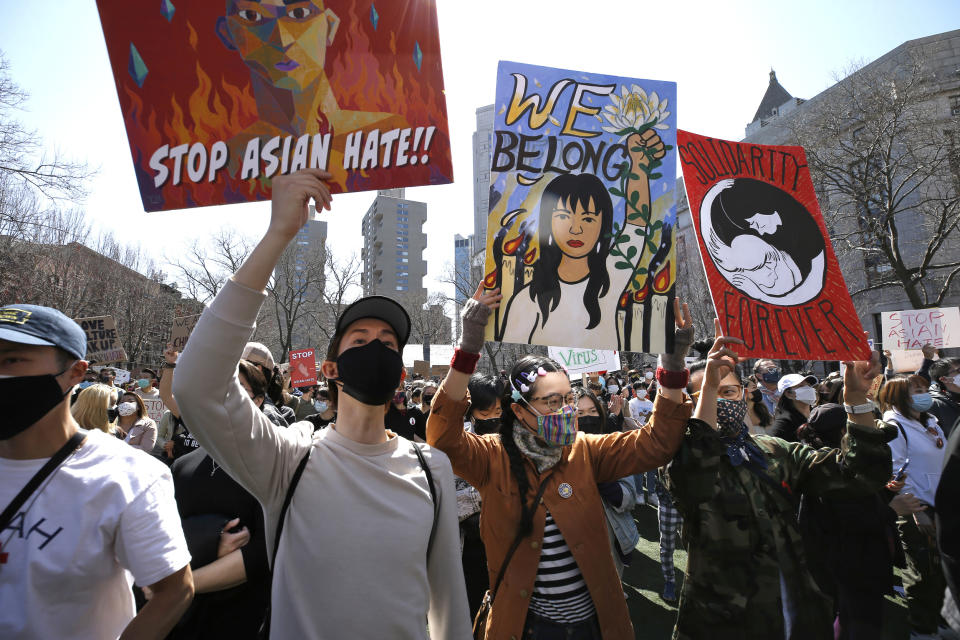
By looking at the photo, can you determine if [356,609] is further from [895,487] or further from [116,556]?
[895,487]

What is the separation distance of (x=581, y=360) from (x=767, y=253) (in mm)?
7686

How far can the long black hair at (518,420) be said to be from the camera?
2.73 metres

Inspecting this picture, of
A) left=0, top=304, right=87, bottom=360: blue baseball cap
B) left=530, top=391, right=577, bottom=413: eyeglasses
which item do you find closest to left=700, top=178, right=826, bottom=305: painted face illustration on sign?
left=530, top=391, right=577, bottom=413: eyeglasses

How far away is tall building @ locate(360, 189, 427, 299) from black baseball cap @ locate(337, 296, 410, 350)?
9619 centimetres

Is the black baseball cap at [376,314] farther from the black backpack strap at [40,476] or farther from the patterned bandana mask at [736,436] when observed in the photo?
the patterned bandana mask at [736,436]

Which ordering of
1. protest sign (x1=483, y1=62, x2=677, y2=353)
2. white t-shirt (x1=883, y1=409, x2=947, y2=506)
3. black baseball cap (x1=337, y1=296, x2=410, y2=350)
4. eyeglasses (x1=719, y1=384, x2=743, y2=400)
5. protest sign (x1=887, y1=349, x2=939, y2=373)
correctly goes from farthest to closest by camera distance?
protest sign (x1=887, y1=349, x2=939, y2=373)
white t-shirt (x1=883, y1=409, x2=947, y2=506)
eyeglasses (x1=719, y1=384, x2=743, y2=400)
protest sign (x1=483, y1=62, x2=677, y2=353)
black baseball cap (x1=337, y1=296, x2=410, y2=350)

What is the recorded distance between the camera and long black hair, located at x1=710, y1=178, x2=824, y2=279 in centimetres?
342

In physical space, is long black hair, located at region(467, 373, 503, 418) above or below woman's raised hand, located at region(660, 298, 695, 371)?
below

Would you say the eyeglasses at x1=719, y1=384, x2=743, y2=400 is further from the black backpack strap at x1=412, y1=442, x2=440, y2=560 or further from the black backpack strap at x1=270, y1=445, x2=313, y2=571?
the black backpack strap at x1=270, y1=445, x2=313, y2=571

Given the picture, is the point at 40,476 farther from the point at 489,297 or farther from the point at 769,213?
the point at 769,213

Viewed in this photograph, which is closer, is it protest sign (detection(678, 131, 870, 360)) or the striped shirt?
the striped shirt

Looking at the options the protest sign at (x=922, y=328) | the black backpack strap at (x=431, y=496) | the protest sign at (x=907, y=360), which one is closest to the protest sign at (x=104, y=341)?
the black backpack strap at (x=431, y=496)

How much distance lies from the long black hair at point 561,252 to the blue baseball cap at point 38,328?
2067mm

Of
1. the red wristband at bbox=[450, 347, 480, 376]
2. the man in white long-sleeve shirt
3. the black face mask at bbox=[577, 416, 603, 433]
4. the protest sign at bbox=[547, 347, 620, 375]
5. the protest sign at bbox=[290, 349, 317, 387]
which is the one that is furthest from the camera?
the protest sign at bbox=[290, 349, 317, 387]
